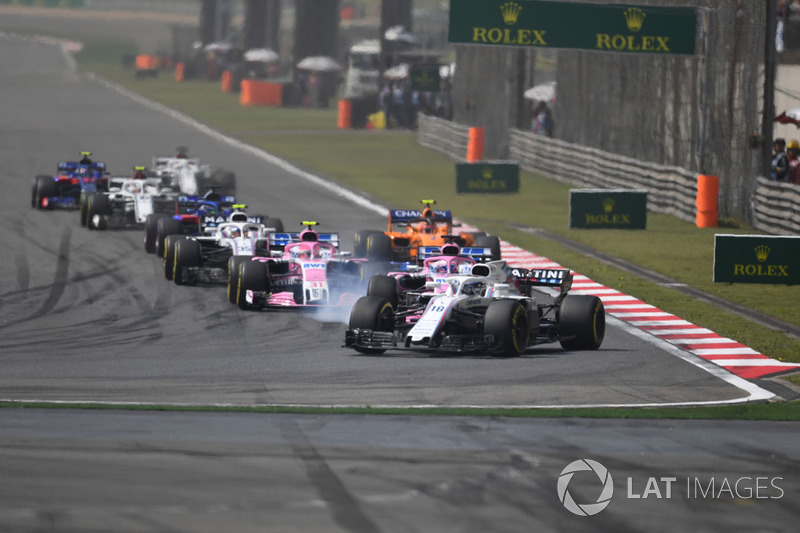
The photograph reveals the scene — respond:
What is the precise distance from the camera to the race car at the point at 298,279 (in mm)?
21719

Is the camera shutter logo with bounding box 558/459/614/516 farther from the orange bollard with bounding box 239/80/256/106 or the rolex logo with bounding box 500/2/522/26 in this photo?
the orange bollard with bounding box 239/80/256/106

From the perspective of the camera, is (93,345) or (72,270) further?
(72,270)

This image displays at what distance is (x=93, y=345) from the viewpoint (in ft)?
62.4

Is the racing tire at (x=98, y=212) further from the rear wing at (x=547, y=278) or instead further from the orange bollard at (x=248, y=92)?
the orange bollard at (x=248, y=92)

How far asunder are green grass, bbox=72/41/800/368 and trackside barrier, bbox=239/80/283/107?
344 cm

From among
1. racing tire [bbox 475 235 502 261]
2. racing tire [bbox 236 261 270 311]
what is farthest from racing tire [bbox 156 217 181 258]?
racing tire [bbox 475 235 502 261]

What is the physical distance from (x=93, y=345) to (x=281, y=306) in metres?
3.68

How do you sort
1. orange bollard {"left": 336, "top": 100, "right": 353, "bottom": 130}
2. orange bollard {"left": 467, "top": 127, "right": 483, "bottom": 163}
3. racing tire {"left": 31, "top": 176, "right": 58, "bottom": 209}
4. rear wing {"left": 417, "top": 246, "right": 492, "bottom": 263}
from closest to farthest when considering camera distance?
1. rear wing {"left": 417, "top": 246, "right": 492, "bottom": 263}
2. racing tire {"left": 31, "top": 176, "right": 58, "bottom": 209}
3. orange bollard {"left": 467, "top": 127, "right": 483, "bottom": 163}
4. orange bollard {"left": 336, "top": 100, "right": 353, "bottom": 130}

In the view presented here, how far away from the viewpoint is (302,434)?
46.1ft

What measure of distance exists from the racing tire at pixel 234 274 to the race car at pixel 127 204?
890 centimetres

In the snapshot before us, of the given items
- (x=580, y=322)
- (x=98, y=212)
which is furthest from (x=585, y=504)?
(x=98, y=212)

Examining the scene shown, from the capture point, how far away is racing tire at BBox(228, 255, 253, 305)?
→ 22.0 m

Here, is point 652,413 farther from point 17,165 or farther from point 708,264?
point 17,165

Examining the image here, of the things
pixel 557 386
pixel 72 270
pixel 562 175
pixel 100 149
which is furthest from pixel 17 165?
pixel 557 386
